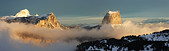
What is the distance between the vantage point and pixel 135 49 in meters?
200

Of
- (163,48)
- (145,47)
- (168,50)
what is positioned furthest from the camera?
(145,47)

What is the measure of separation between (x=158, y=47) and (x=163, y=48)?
5483mm

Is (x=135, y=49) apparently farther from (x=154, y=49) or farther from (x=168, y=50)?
(x=168, y=50)

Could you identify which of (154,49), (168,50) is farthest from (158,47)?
(168,50)

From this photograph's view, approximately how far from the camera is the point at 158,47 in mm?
189250

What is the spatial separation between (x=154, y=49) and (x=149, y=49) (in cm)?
573

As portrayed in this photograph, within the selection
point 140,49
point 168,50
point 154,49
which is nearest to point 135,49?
point 140,49

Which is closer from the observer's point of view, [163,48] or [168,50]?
[168,50]

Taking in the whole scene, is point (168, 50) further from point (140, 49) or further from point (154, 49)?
point (140, 49)

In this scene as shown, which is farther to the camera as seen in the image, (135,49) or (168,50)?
(135,49)

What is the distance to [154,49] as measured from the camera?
614 ft

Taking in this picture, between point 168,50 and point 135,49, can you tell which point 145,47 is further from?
point 168,50

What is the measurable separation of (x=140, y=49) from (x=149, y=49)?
8476 mm

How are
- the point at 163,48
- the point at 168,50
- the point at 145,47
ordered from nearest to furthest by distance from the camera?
the point at 168,50
the point at 163,48
the point at 145,47
